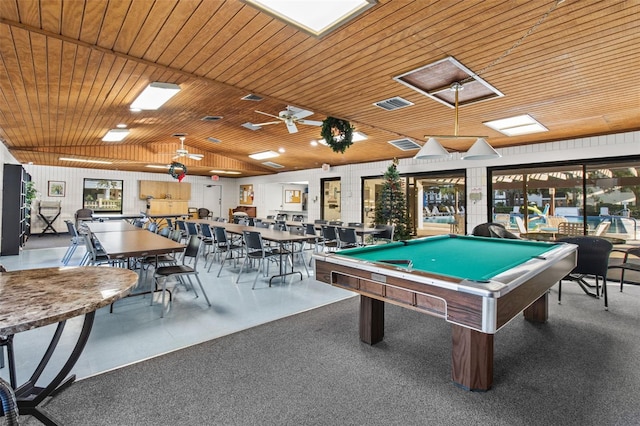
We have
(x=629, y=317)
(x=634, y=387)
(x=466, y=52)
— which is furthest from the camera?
(x=629, y=317)

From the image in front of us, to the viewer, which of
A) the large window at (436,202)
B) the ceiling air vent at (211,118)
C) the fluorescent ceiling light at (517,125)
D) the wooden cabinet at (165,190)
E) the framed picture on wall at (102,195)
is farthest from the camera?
the wooden cabinet at (165,190)

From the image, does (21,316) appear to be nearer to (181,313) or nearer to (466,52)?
(181,313)

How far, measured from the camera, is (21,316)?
114cm

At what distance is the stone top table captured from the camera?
1142 mm

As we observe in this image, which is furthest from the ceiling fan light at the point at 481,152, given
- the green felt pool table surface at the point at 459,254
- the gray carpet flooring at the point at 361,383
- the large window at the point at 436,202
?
the large window at the point at 436,202

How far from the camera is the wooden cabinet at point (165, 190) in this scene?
45.3 feet

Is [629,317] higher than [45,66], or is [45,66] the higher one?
[45,66]

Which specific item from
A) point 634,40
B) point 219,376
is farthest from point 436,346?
point 634,40

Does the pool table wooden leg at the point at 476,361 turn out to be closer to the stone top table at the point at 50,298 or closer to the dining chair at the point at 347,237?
→ the stone top table at the point at 50,298

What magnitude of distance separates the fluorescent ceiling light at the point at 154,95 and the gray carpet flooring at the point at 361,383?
3238mm

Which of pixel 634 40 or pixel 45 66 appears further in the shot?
pixel 45 66

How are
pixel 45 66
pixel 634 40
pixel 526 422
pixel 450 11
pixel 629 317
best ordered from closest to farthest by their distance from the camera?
pixel 526 422
pixel 450 11
pixel 634 40
pixel 45 66
pixel 629 317

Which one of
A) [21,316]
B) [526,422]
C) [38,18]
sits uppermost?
[38,18]

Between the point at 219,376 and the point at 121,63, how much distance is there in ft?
10.8
